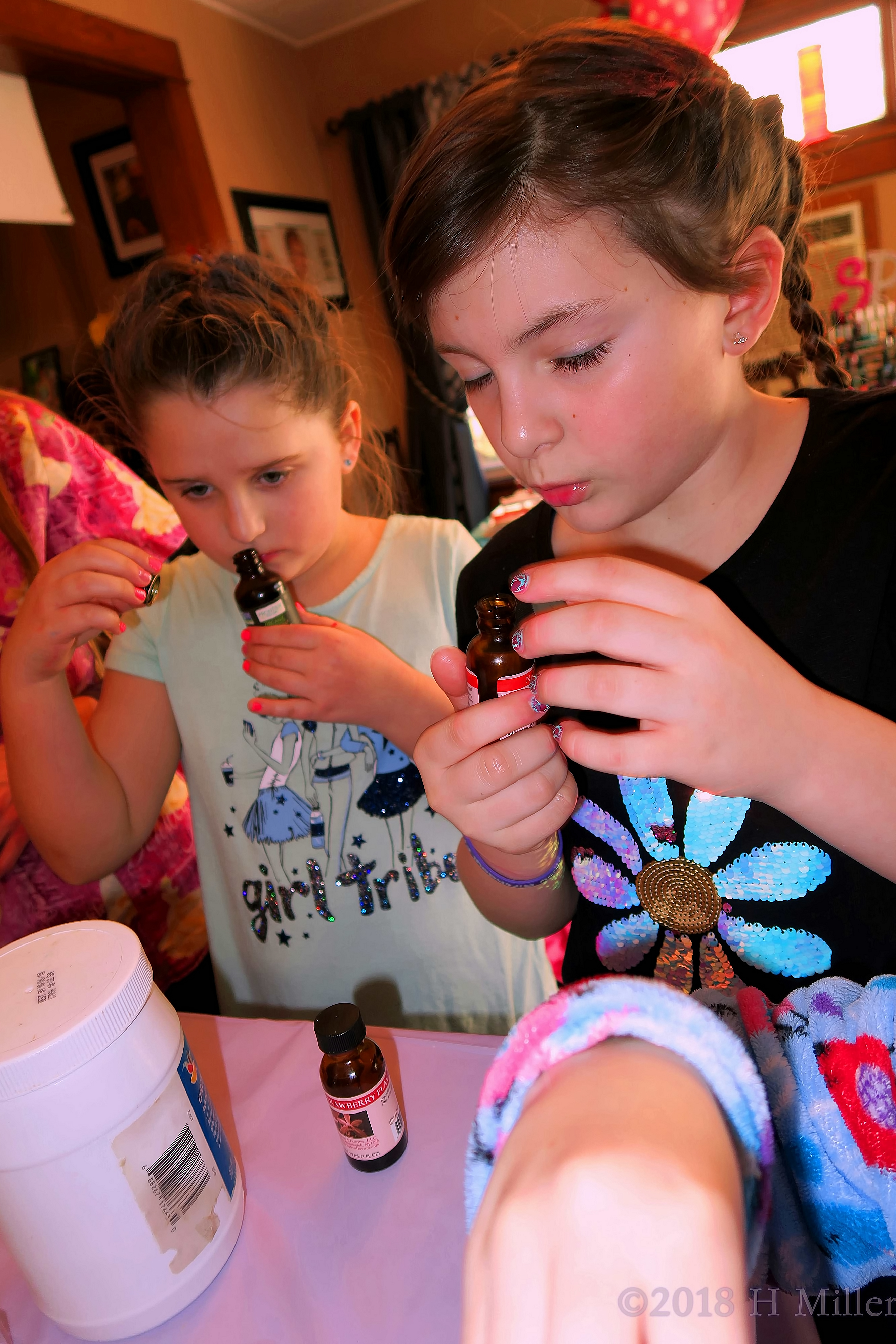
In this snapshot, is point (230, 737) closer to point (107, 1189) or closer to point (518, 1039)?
point (107, 1189)

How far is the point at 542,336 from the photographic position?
596 millimetres

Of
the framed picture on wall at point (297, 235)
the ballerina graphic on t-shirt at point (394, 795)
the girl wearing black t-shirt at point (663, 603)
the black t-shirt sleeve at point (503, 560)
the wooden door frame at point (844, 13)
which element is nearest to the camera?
the girl wearing black t-shirt at point (663, 603)

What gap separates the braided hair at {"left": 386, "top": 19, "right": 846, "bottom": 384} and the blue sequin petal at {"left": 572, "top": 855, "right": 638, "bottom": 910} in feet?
1.71

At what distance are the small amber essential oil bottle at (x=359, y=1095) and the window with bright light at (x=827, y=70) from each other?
10.3 ft

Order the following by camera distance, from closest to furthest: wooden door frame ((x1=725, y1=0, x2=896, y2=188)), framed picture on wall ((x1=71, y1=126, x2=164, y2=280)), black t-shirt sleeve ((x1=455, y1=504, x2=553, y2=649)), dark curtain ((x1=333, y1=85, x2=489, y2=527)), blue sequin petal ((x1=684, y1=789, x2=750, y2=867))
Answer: blue sequin petal ((x1=684, y1=789, x2=750, y2=867)) → black t-shirt sleeve ((x1=455, y1=504, x2=553, y2=649)) → wooden door frame ((x1=725, y1=0, x2=896, y2=188)) → framed picture on wall ((x1=71, y1=126, x2=164, y2=280)) → dark curtain ((x1=333, y1=85, x2=489, y2=527))

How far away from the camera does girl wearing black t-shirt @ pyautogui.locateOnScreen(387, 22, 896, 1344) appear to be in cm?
39

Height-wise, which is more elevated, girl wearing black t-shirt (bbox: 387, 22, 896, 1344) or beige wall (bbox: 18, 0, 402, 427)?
beige wall (bbox: 18, 0, 402, 427)

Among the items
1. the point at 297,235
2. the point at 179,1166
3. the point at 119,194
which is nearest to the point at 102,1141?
the point at 179,1166

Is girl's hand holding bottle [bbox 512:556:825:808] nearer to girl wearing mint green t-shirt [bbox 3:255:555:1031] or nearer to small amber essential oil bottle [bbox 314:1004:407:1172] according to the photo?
small amber essential oil bottle [bbox 314:1004:407:1172]

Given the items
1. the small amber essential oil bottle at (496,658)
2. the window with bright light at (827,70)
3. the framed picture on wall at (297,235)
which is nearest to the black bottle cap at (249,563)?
the small amber essential oil bottle at (496,658)

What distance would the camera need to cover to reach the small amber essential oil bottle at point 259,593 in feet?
2.94

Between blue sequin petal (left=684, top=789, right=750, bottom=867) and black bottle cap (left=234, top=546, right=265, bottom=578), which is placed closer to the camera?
blue sequin petal (left=684, top=789, right=750, bottom=867)

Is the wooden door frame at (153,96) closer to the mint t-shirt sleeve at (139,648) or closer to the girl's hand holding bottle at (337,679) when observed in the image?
the mint t-shirt sleeve at (139,648)

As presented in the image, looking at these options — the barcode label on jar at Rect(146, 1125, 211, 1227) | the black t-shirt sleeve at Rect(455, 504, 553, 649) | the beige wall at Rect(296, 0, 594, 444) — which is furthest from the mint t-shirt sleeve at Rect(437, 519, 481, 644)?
the beige wall at Rect(296, 0, 594, 444)
